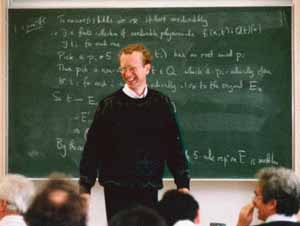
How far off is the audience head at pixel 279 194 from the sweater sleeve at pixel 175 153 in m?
1.02

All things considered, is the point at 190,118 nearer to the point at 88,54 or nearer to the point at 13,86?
the point at 88,54

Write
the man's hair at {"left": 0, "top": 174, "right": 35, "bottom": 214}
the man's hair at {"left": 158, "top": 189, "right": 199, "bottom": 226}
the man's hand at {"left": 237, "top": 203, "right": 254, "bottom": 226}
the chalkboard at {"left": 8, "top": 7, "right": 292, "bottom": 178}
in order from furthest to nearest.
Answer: the chalkboard at {"left": 8, "top": 7, "right": 292, "bottom": 178}, the man's hand at {"left": 237, "top": 203, "right": 254, "bottom": 226}, the man's hair at {"left": 0, "top": 174, "right": 35, "bottom": 214}, the man's hair at {"left": 158, "top": 189, "right": 199, "bottom": 226}

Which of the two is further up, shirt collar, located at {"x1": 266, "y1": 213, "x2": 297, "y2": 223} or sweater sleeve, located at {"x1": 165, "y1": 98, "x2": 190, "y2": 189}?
sweater sleeve, located at {"x1": 165, "y1": 98, "x2": 190, "y2": 189}

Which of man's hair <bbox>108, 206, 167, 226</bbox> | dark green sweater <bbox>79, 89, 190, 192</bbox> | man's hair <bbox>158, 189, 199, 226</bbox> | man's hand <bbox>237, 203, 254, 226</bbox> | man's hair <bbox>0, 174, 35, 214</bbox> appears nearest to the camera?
man's hair <bbox>108, 206, 167, 226</bbox>

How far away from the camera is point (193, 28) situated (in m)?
5.32

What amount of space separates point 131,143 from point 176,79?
4.02 feet

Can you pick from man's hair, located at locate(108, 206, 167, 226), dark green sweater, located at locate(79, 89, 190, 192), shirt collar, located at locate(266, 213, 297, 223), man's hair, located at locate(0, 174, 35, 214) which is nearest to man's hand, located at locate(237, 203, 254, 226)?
shirt collar, located at locate(266, 213, 297, 223)

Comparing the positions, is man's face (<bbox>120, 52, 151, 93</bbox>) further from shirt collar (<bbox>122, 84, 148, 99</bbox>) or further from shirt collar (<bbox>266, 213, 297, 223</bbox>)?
shirt collar (<bbox>266, 213, 297, 223</bbox>)

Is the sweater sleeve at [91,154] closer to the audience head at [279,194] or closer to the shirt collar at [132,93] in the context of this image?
the shirt collar at [132,93]

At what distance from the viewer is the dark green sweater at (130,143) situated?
13.8 ft

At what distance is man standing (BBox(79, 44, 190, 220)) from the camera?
4223 mm

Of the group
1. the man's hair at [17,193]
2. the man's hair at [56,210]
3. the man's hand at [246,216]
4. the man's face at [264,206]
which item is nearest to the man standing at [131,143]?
the man's hand at [246,216]

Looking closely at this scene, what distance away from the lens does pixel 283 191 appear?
10.7 feet

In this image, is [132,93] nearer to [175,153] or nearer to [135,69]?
[135,69]
